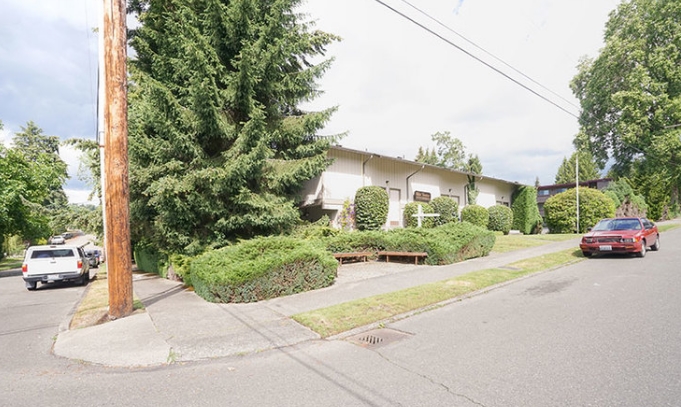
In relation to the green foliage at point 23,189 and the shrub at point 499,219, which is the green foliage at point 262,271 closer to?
the shrub at point 499,219

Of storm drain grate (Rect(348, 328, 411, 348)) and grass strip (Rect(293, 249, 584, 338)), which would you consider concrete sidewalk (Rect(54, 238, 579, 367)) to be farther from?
storm drain grate (Rect(348, 328, 411, 348))

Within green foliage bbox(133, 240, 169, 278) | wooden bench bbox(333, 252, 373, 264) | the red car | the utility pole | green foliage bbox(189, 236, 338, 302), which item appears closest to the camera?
the utility pole

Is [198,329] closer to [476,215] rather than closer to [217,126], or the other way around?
[217,126]

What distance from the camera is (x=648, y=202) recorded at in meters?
34.3

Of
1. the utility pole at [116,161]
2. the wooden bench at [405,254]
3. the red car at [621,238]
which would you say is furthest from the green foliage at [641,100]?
the utility pole at [116,161]

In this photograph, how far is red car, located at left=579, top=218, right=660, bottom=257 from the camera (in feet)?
39.3

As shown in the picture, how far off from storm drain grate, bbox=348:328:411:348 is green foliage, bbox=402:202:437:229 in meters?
13.7

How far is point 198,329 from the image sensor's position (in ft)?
19.1

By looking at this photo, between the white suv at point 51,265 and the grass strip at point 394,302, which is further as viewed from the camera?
the white suv at point 51,265

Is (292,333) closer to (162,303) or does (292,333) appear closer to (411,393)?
(411,393)

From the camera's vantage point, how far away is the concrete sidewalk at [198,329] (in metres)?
4.88

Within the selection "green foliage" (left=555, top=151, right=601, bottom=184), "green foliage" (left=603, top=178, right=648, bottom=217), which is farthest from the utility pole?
"green foliage" (left=555, top=151, right=601, bottom=184)

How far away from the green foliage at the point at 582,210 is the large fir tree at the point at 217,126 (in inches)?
785

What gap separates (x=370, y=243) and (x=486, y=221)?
12.8 m
